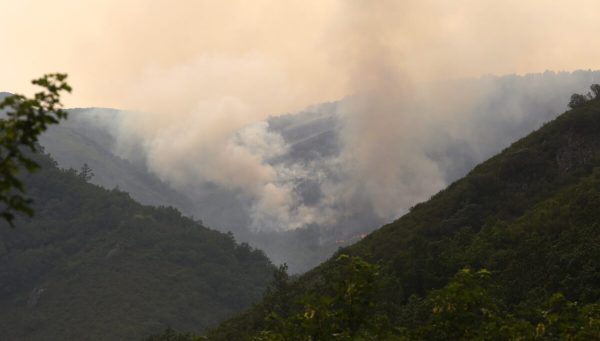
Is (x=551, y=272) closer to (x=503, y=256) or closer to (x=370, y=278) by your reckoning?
(x=503, y=256)

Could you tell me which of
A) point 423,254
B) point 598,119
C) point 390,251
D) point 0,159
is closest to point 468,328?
point 0,159

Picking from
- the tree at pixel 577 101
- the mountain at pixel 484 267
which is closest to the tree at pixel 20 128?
the mountain at pixel 484 267

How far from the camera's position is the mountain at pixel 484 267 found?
98.1 ft

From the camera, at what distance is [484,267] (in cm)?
6994

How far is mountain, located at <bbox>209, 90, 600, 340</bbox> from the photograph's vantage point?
29906 mm

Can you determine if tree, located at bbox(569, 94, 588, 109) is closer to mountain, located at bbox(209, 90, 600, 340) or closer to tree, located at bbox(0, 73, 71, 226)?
mountain, located at bbox(209, 90, 600, 340)

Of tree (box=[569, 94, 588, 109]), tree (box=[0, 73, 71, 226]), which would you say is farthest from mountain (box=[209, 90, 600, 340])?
tree (box=[0, 73, 71, 226])

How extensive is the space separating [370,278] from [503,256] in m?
43.7

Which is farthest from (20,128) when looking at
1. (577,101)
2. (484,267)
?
(577,101)

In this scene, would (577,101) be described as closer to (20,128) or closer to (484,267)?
(484,267)

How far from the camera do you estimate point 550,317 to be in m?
28.8

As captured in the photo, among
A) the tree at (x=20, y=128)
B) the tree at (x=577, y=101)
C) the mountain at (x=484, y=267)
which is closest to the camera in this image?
the tree at (x=20, y=128)

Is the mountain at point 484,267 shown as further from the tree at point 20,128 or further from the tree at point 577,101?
the tree at point 20,128

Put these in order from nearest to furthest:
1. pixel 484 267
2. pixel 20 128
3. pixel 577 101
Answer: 1. pixel 20 128
2. pixel 484 267
3. pixel 577 101
